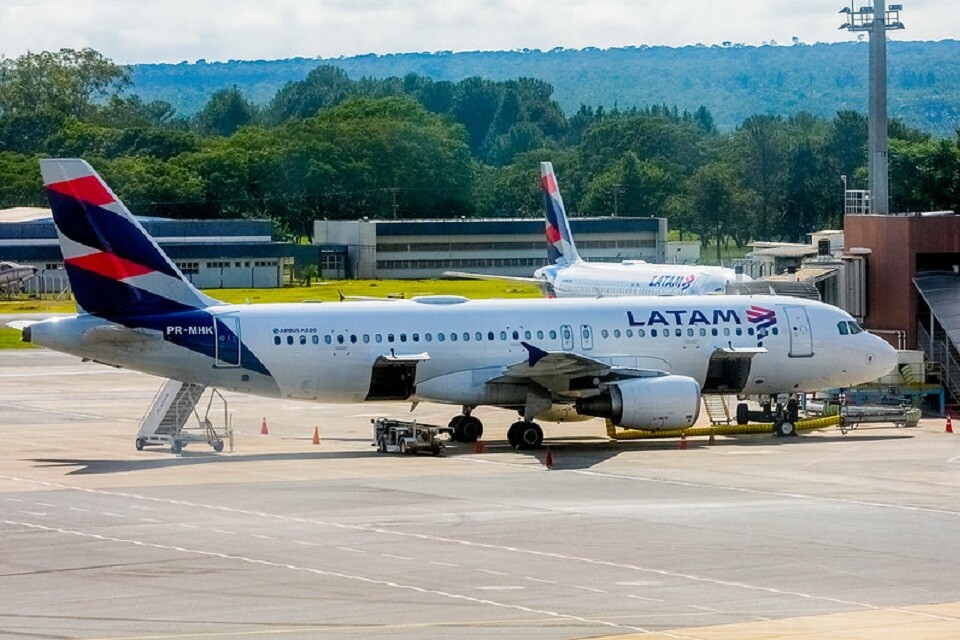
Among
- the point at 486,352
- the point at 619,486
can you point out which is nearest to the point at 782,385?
the point at 486,352

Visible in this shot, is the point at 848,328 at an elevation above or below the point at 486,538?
above

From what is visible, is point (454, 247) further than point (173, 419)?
Yes

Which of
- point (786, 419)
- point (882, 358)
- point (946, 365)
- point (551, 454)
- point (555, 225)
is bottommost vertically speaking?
point (551, 454)

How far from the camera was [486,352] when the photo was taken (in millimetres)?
48906

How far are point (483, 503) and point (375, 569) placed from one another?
8159mm

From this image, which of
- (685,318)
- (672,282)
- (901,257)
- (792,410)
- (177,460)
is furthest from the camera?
(672,282)

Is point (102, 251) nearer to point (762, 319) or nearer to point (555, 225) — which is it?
point (762, 319)

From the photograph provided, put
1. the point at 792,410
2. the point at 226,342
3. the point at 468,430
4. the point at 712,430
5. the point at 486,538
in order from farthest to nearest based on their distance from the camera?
the point at 792,410
the point at 712,430
the point at 468,430
the point at 226,342
the point at 486,538

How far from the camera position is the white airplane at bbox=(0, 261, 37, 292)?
394 ft

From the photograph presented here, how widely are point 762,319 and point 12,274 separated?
80282 mm

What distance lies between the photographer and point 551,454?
4569cm

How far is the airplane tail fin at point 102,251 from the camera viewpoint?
45.6 m

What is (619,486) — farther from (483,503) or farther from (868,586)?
(868,586)

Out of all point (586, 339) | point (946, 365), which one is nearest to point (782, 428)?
point (586, 339)
